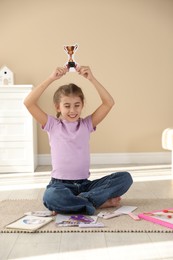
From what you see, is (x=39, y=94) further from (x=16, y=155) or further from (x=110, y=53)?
(x=110, y=53)

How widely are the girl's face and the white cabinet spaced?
1.55m

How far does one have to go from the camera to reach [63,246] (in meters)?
1.63

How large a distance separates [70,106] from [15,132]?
167cm

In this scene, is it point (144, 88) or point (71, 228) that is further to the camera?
point (144, 88)

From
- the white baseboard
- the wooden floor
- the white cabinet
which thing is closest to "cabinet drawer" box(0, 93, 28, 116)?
the white cabinet

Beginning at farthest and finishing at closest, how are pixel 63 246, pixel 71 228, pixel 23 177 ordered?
pixel 23 177
pixel 71 228
pixel 63 246

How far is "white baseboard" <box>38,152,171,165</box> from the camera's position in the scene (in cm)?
434

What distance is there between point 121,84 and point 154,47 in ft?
1.67

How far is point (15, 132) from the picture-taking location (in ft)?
12.7

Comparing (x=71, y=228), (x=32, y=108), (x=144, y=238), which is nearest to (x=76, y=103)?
(x=32, y=108)

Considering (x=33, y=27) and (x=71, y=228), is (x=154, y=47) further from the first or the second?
(x=71, y=228)

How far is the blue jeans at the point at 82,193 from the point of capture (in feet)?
6.84

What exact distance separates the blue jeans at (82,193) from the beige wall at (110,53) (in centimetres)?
206

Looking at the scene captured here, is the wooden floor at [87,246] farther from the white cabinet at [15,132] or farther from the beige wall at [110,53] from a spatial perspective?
the beige wall at [110,53]
